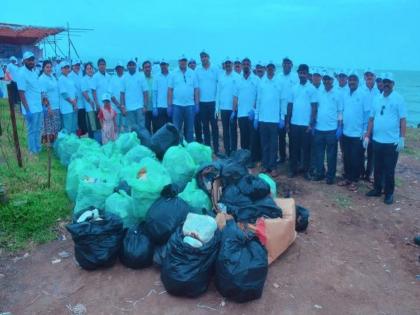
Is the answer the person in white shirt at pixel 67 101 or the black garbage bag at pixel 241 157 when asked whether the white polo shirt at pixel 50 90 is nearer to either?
the person in white shirt at pixel 67 101

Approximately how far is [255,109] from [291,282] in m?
4.01

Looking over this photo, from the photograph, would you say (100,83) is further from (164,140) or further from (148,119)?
(164,140)

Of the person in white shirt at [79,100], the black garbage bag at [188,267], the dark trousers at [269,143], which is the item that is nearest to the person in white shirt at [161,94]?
the person in white shirt at [79,100]

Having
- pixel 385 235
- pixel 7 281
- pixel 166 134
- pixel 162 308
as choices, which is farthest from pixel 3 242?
pixel 385 235

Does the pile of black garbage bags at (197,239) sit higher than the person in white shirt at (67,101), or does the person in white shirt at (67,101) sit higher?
the person in white shirt at (67,101)

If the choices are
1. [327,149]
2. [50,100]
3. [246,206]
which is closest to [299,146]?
[327,149]

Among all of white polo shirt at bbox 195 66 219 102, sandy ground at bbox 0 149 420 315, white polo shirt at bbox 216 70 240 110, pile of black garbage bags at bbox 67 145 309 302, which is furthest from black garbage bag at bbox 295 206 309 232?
white polo shirt at bbox 195 66 219 102

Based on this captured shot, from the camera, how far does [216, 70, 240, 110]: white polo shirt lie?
24.7 feet

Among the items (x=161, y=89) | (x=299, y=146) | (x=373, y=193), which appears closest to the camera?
(x=373, y=193)

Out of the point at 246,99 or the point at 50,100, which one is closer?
the point at 246,99

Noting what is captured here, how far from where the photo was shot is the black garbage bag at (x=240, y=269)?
3344mm

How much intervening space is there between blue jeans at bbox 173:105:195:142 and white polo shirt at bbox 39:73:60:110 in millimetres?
2433

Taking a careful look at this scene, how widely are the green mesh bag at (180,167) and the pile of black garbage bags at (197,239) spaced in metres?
0.36

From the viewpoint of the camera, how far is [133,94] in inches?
309
